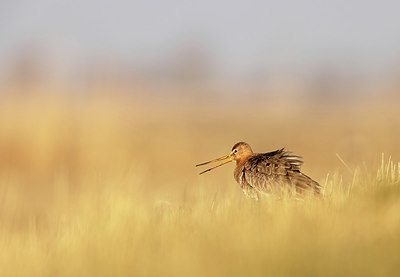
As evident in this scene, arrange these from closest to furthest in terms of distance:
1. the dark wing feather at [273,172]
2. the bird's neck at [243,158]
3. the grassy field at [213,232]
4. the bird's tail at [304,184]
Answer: the grassy field at [213,232] < the bird's tail at [304,184] < the dark wing feather at [273,172] < the bird's neck at [243,158]

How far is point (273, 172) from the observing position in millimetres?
7711

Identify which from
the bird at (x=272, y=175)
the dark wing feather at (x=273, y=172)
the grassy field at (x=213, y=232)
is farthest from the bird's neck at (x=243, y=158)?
the grassy field at (x=213, y=232)

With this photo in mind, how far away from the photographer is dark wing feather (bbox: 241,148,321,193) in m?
7.48

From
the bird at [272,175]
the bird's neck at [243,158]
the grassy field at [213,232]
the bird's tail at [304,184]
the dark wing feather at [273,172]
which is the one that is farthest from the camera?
the bird's neck at [243,158]

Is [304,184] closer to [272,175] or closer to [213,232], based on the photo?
[272,175]

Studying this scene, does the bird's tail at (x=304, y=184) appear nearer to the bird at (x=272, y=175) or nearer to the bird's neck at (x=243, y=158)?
the bird at (x=272, y=175)

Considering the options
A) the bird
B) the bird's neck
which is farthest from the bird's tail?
the bird's neck

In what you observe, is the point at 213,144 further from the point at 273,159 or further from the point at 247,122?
the point at 273,159

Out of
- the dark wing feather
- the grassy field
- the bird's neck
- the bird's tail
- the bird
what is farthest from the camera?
the bird's neck

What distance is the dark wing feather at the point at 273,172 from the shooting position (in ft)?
24.5

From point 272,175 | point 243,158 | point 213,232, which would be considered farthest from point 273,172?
point 213,232

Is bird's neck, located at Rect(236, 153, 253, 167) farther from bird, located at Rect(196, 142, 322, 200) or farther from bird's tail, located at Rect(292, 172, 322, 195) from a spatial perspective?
bird's tail, located at Rect(292, 172, 322, 195)

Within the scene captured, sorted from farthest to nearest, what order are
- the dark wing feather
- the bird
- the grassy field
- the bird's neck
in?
the bird's neck < the dark wing feather < the bird < the grassy field

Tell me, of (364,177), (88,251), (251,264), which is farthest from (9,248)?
(364,177)
